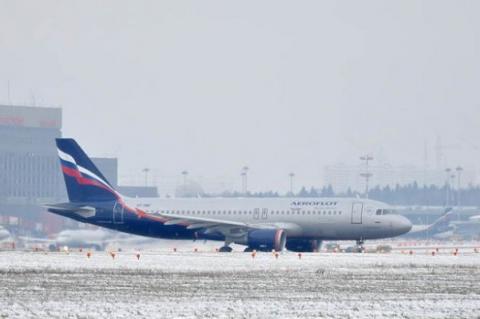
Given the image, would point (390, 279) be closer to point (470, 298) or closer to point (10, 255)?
point (470, 298)

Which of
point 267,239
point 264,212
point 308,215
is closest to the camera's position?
point 267,239

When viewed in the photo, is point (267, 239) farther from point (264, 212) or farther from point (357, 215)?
point (357, 215)

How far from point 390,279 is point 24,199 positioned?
151 metres

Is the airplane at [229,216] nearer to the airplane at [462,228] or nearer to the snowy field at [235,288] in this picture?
the snowy field at [235,288]

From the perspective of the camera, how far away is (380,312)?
31.6 metres

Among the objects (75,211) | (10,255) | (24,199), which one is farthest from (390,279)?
(24,199)

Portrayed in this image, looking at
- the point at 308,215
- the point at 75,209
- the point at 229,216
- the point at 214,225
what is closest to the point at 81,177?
the point at 75,209

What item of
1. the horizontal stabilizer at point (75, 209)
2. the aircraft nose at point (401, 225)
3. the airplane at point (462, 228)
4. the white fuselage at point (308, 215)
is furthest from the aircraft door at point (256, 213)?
the airplane at point (462, 228)

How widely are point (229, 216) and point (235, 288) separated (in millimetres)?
39224

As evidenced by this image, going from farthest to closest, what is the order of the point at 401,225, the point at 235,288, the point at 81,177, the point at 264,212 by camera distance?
1. the point at 81,177
2. the point at 264,212
3. the point at 401,225
4. the point at 235,288

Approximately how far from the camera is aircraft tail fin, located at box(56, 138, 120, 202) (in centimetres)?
7812

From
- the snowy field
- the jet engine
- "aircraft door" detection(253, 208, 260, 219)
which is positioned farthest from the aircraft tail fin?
the snowy field

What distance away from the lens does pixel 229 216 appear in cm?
7806

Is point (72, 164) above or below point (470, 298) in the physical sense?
above
